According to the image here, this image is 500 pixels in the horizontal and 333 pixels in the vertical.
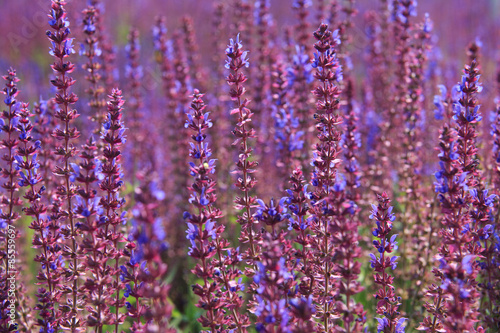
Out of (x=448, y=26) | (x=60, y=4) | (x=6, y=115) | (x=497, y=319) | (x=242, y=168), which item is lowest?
(x=497, y=319)

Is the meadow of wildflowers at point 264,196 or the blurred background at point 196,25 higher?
the blurred background at point 196,25

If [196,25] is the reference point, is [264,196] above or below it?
below

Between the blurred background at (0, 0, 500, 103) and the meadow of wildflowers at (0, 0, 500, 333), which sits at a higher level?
the blurred background at (0, 0, 500, 103)

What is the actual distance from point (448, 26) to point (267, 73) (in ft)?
47.4

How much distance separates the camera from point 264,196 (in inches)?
265

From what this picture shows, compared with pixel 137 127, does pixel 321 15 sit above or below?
above

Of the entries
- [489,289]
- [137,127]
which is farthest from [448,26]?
[489,289]

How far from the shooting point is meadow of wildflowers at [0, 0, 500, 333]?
2549 mm

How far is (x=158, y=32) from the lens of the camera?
622 cm

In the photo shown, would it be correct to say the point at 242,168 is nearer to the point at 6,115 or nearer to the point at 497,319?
the point at 6,115

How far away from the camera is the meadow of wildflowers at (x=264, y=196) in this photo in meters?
2.55

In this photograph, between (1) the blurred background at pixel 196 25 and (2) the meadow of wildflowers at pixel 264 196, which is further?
(1) the blurred background at pixel 196 25

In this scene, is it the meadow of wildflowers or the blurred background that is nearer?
the meadow of wildflowers

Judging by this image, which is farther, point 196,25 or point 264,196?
point 196,25
